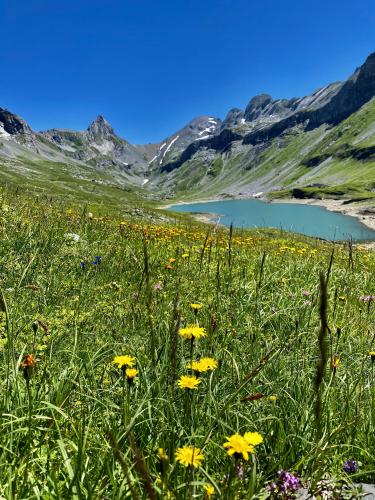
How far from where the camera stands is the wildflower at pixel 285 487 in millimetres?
2521

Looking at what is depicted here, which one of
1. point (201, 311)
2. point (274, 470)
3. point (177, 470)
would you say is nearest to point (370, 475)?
point (274, 470)

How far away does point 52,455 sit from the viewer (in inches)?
106

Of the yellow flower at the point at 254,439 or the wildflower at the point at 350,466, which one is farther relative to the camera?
the wildflower at the point at 350,466

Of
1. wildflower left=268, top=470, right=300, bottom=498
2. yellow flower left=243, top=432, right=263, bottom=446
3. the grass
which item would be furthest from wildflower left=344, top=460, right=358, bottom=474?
yellow flower left=243, top=432, right=263, bottom=446

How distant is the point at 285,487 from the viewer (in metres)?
2.53

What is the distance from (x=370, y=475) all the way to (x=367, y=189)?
18474cm

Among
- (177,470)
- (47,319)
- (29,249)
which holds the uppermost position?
(29,249)

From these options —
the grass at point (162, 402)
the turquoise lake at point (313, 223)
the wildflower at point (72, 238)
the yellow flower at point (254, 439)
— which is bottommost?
the grass at point (162, 402)

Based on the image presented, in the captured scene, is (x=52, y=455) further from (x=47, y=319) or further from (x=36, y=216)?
(x=36, y=216)

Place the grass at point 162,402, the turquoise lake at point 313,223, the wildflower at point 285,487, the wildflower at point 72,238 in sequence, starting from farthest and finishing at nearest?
1. the turquoise lake at point 313,223
2. the wildflower at point 72,238
3. the wildflower at point 285,487
4. the grass at point 162,402

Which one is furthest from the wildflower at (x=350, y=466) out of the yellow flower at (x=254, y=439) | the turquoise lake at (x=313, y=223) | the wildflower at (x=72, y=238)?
the wildflower at (x=72, y=238)

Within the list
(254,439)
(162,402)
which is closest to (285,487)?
(254,439)

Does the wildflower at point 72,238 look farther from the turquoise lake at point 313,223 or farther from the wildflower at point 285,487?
the wildflower at point 285,487

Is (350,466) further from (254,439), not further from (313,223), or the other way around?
(313,223)
